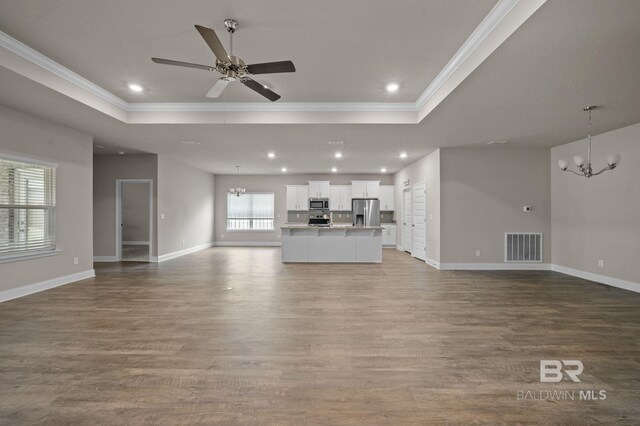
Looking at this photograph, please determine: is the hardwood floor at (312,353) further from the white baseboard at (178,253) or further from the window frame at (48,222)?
the white baseboard at (178,253)

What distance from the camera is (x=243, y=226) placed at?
11242 millimetres

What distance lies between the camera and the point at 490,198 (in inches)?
260

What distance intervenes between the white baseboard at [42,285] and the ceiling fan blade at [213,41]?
4.71 meters

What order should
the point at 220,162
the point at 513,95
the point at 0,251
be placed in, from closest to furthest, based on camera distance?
the point at 513,95 < the point at 0,251 < the point at 220,162

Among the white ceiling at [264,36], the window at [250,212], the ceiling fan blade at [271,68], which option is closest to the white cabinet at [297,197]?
the window at [250,212]

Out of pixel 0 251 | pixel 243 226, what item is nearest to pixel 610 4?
pixel 0 251

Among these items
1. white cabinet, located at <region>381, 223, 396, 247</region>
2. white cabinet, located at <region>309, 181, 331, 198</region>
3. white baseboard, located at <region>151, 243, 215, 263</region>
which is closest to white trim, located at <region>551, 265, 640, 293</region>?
white cabinet, located at <region>381, 223, 396, 247</region>

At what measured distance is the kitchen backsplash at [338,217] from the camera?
1083cm

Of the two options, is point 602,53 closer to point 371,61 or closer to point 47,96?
point 371,61

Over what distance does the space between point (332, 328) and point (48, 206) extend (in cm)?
519

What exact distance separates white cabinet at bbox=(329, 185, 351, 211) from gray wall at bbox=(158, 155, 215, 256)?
4513 mm

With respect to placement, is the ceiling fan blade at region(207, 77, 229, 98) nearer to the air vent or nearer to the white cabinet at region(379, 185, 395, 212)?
the air vent

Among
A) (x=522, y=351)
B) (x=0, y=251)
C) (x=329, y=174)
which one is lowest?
(x=522, y=351)

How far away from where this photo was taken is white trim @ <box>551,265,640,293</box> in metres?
4.81
